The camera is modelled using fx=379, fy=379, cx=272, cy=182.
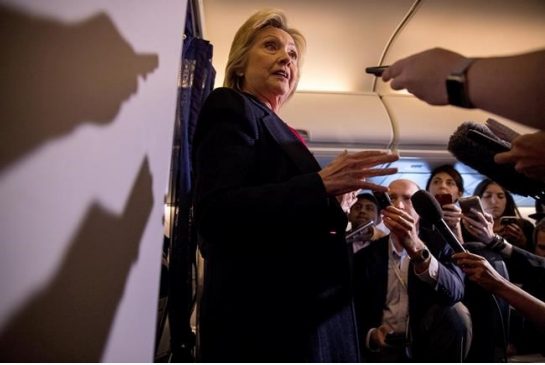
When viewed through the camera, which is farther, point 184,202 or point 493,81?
point 184,202

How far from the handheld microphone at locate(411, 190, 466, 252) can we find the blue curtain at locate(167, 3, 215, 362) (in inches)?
28.5

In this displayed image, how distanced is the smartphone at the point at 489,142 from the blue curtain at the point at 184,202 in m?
0.83

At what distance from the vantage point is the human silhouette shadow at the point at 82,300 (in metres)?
0.37

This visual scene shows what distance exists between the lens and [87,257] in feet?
1.55

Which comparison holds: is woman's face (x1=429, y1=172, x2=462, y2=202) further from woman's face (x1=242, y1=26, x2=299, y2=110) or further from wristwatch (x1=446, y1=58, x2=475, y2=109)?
wristwatch (x1=446, y1=58, x2=475, y2=109)

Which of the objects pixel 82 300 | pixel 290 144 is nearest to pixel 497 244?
Result: pixel 290 144

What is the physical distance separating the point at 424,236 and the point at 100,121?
1357mm

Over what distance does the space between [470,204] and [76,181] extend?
1.29 meters

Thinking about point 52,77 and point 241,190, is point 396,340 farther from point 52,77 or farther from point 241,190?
point 52,77

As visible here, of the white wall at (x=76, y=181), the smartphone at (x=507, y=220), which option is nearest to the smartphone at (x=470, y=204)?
the smartphone at (x=507, y=220)

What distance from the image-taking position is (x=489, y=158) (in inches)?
33.8

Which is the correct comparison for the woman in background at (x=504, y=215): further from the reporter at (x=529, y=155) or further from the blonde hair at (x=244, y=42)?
the blonde hair at (x=244, y=42)

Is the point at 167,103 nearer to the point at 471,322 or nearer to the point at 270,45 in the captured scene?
the point at 270,45

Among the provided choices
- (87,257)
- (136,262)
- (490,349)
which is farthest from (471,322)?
(87,257)
